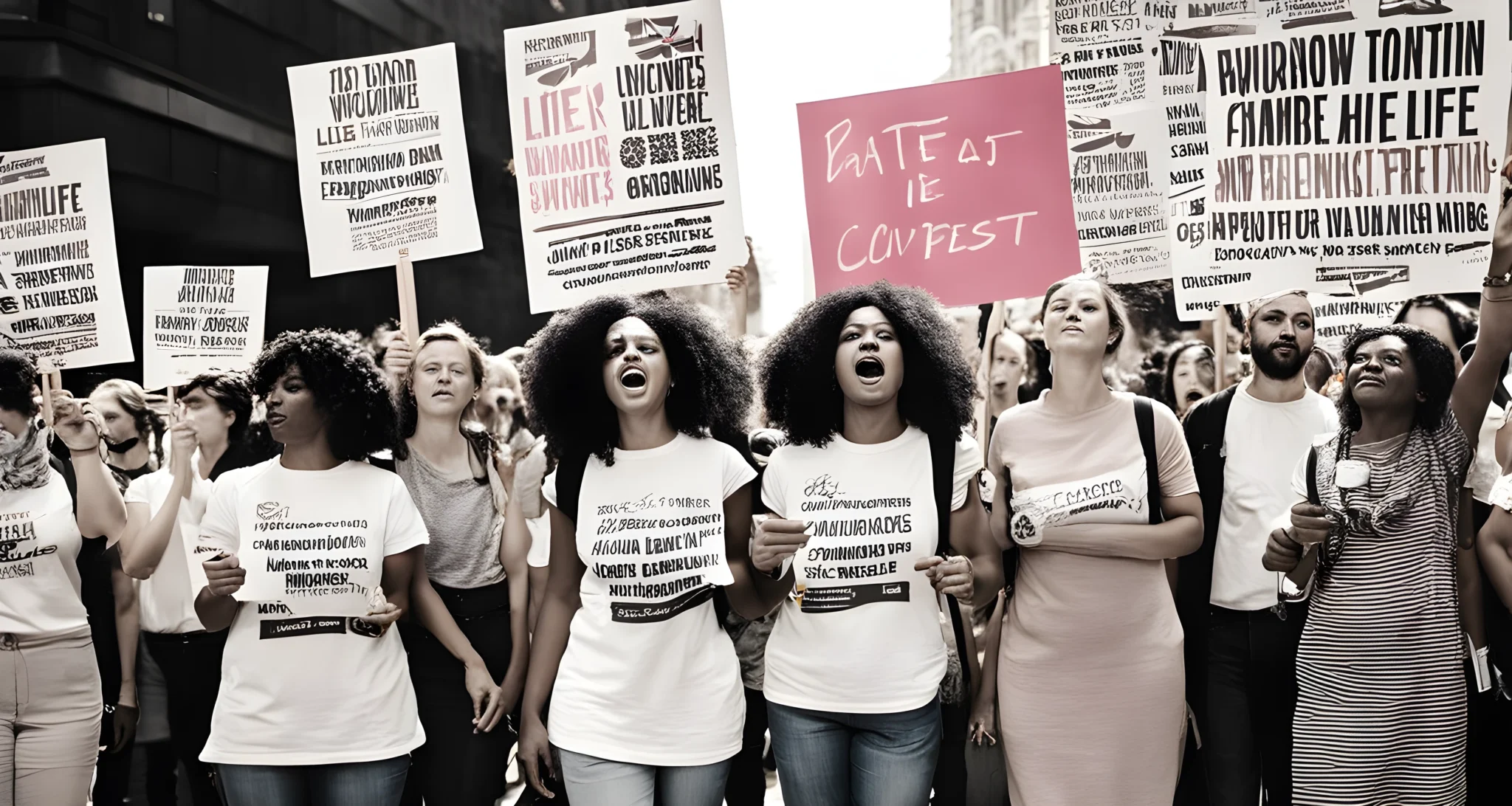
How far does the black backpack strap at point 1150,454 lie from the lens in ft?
10.2

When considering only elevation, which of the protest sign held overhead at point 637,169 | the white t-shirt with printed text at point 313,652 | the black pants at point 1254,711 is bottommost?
the black pants at point 1254,711

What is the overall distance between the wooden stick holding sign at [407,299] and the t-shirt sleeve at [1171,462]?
8.06 ft

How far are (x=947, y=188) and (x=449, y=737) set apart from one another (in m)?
2.45

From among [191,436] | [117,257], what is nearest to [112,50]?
[117,257]

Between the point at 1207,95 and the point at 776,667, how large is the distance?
2.69 metres

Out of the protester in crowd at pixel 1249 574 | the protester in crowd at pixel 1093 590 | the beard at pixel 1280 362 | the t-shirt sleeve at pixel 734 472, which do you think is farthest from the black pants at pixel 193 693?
the beard at pixel 1280 362

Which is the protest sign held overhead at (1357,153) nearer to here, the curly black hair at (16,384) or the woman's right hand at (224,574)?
the woman's right hand at (224,574)

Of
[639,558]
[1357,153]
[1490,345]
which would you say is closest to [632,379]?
[639,558]

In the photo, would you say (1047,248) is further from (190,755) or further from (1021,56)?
(190,755)

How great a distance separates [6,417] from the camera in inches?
154

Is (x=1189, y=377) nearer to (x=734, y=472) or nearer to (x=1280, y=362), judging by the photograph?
(x=1280, y=362)

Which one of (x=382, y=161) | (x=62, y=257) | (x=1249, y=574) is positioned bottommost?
(x=1249, y=574)

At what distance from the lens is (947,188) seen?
4.04 m

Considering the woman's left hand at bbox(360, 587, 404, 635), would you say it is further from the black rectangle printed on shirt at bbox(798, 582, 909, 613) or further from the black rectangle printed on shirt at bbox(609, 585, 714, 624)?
the black rectangle printed on shirt at bbox(798, 582, 909, 613)
